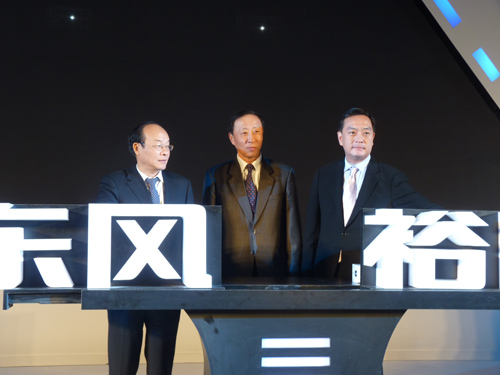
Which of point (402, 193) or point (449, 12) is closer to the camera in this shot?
point (402, 193)

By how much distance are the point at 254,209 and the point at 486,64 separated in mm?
2722

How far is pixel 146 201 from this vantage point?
9.64ft

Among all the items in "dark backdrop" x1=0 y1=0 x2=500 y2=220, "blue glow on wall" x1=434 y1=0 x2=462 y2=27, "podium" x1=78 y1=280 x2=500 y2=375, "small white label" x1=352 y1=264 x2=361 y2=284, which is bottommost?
"podium" x1=78 y1=280 x2=500 y2=375

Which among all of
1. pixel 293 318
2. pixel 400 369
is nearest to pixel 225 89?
pixel 400 369

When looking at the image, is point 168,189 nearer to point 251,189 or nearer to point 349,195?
point 251,189

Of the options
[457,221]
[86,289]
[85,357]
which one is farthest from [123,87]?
[457,221]

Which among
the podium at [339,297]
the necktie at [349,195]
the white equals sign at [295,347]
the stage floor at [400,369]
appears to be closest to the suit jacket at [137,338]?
the podium at [339,297]

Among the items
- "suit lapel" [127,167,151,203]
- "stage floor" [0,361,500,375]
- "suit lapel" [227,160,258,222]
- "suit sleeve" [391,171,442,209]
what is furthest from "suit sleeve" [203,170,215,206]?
"stage floor" [0,361,500,375]

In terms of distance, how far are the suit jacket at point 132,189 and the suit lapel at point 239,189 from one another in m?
0.29

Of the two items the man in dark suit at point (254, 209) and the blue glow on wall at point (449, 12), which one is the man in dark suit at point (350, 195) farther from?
the blue glow on wall at point (449, 12)

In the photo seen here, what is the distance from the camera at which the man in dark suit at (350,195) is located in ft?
9.91

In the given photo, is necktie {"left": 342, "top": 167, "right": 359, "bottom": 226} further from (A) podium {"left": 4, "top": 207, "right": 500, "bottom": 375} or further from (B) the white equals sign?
(B) the white equals sign

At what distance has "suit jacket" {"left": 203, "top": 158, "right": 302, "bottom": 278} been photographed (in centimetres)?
325

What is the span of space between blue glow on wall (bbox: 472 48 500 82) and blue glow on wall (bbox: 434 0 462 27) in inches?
12.2
